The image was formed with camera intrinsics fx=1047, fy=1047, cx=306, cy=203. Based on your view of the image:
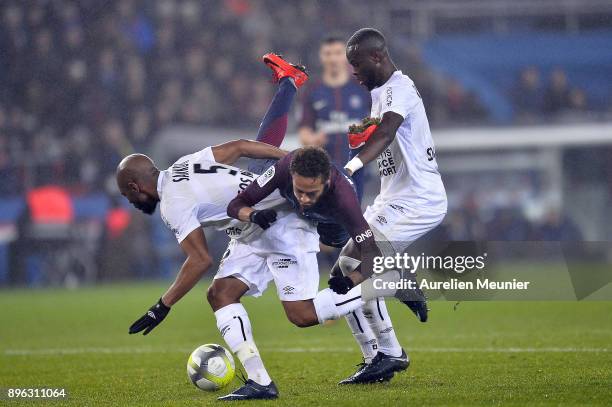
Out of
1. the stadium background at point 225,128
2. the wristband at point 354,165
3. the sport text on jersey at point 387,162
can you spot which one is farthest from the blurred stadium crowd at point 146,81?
the wristband at point 354,165

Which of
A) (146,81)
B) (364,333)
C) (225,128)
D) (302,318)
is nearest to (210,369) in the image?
(302,318)

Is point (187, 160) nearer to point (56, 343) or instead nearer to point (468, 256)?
point (468, 256)

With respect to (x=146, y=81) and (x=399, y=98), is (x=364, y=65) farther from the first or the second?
(x=146, y=81)

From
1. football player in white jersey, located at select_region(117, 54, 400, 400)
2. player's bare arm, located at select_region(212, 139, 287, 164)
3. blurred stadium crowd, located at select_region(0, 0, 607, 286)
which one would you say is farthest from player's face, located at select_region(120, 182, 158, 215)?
blurred stadium crowd, located at select_region(0, 0, 607, 286)

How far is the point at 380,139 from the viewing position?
655 centimetres

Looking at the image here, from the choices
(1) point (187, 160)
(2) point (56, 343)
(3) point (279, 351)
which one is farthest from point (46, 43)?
(1) point (187, 160)

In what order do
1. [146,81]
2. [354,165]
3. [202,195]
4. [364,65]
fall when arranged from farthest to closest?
[146,81] → [364,65] → [202,195] → [354,165]

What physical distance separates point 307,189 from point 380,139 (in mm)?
765

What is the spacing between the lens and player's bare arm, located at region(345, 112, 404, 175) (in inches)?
253

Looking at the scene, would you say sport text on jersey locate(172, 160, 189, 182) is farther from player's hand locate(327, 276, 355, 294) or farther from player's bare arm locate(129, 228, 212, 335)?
player's hand locate(327, 276, 355, 294)

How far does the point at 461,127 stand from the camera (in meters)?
20.2

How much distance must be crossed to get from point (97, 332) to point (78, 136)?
979cm

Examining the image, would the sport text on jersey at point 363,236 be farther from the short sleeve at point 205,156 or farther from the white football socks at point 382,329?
the short sleeve at point 205,156

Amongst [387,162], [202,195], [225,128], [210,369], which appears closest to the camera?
[202,195]
